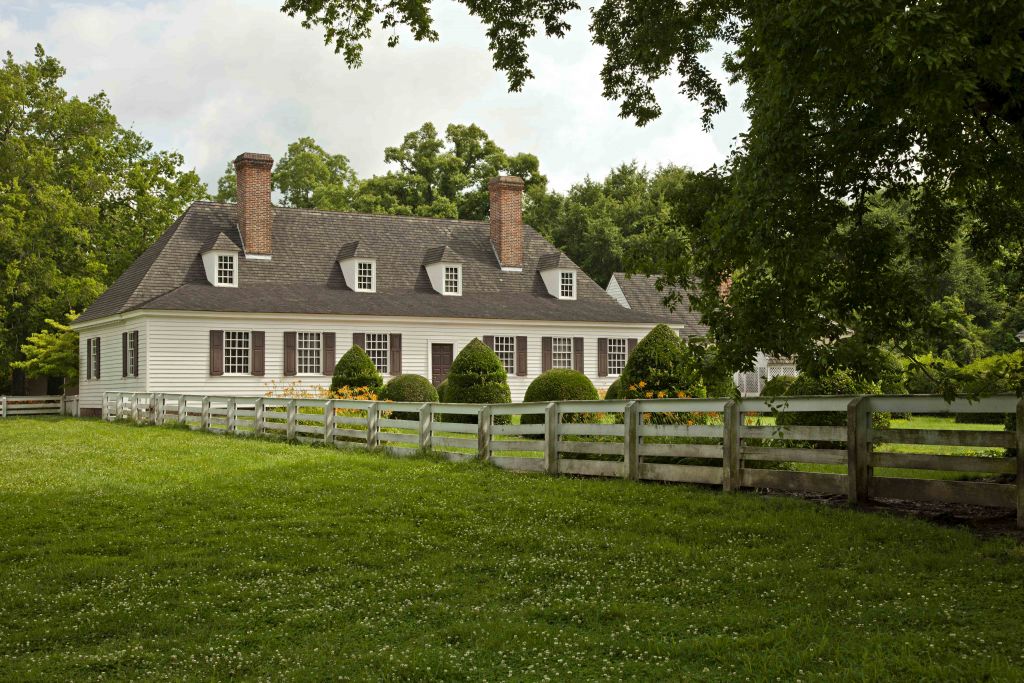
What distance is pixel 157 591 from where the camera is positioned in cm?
823

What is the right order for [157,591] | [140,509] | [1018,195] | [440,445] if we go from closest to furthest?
[157,591]
[1018,195]
[140,509]
[440,445]

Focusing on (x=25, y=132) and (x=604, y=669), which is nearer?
(x=604, y=669)

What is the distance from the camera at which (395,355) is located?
120ft

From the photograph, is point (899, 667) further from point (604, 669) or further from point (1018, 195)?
point (1018, 195)

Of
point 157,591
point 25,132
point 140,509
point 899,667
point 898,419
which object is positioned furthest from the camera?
point 25,132

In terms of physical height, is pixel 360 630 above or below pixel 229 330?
below

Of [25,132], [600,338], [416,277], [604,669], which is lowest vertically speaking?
[604,669]

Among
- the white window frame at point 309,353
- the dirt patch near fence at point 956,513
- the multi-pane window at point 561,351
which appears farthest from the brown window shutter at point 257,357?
the dirt patch near fence at point 956,513

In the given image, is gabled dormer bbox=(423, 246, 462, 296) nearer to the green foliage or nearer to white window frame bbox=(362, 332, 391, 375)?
white window frame bbox=(362, 332, 391, 375)

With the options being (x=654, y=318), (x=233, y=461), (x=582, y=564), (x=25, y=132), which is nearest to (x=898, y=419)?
(x=654, y=318)

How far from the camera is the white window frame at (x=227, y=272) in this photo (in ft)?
117

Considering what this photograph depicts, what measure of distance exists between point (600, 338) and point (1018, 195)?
29833 mm

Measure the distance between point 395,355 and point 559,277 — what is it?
817 cm

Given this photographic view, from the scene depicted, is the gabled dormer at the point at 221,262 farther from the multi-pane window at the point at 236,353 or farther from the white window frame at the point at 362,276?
the white window frame at the point at 362,276
